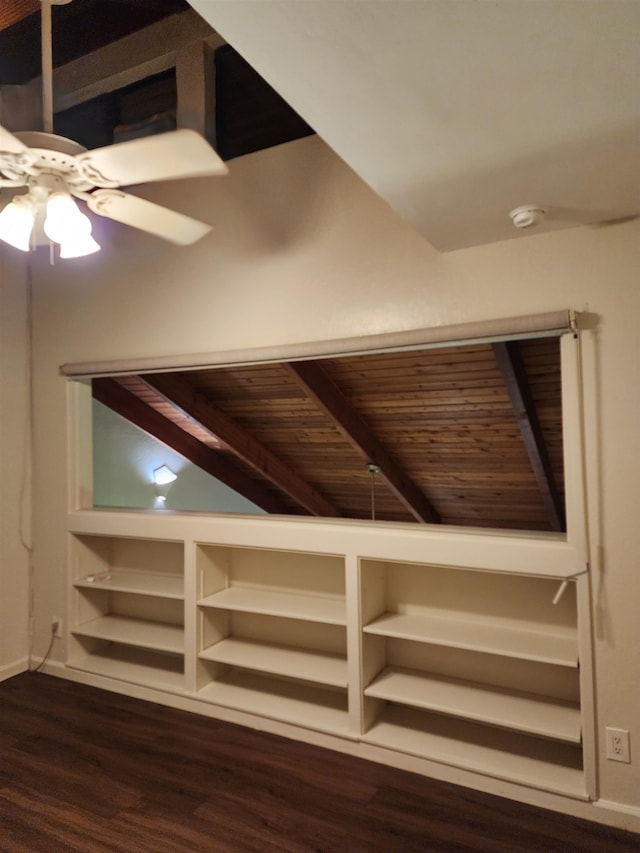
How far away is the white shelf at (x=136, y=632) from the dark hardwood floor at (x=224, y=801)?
16.0 inches

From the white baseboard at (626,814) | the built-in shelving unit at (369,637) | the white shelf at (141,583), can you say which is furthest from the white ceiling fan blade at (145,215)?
the white baseboard at (626,814)

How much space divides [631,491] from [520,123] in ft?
4.51

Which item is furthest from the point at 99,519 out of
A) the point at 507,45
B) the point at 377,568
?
the point at 507,45

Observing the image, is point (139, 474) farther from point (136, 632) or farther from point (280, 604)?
point (280, 604)

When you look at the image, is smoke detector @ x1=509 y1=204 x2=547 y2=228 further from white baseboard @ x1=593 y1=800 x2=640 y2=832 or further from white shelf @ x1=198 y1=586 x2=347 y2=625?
white baseboard @ x1=593 y1=800 x2=640 y2=832

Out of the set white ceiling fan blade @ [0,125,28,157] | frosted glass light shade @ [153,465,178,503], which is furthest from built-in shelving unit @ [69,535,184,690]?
white ceiling fan blade @ [0,125,28,157]

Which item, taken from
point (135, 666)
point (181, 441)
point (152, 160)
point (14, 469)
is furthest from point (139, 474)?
point (152, 160)

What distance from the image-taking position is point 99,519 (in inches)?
131

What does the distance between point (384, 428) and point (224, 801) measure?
8.00ft

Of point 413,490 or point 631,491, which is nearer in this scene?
point 631,491

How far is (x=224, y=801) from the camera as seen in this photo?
226cm

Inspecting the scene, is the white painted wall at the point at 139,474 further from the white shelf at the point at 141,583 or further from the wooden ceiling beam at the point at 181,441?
the white shelf at the point at 141,583

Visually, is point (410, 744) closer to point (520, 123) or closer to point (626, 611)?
point (626, 611)

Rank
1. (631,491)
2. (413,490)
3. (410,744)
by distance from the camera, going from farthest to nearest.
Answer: (413,490), (410,744), (631,491)
